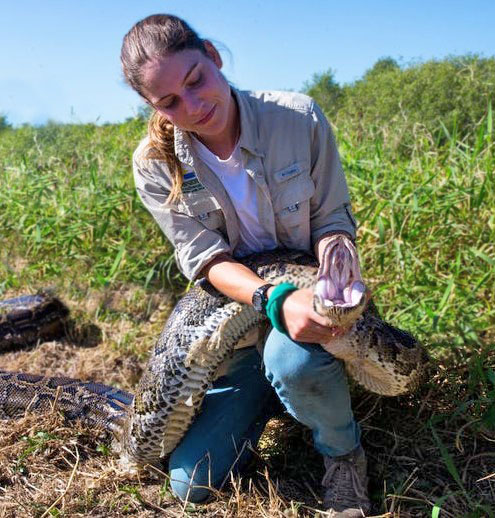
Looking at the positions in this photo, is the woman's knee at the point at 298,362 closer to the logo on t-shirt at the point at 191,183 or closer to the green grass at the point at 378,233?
the logo on t-shirt at the point at 191,183

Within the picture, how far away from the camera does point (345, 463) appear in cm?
269

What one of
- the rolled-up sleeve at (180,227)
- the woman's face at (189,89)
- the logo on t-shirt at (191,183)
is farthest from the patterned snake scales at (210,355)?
the woman's face at (189,89)

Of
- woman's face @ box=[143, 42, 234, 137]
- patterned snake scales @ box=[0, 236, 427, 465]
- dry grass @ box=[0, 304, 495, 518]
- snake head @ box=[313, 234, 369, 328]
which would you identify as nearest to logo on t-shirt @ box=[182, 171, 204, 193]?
woman's face @ box=[143, 42, 234, 137]

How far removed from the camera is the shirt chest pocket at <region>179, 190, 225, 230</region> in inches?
117

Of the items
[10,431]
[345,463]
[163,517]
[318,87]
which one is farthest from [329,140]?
[318,87]

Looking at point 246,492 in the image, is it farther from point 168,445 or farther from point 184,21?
point 184,21

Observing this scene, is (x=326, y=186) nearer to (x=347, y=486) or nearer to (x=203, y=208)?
(x=203, y=208)

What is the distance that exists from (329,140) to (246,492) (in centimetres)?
160

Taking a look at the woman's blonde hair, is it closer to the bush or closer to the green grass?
the green grass

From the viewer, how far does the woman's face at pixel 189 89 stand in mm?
2559

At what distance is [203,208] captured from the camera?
9.82ft

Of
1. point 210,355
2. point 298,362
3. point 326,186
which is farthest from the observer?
point 326,186

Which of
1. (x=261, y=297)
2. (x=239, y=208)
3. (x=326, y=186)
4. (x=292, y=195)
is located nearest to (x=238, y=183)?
(x=239, y=208)

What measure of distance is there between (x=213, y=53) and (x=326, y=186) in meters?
0.78
